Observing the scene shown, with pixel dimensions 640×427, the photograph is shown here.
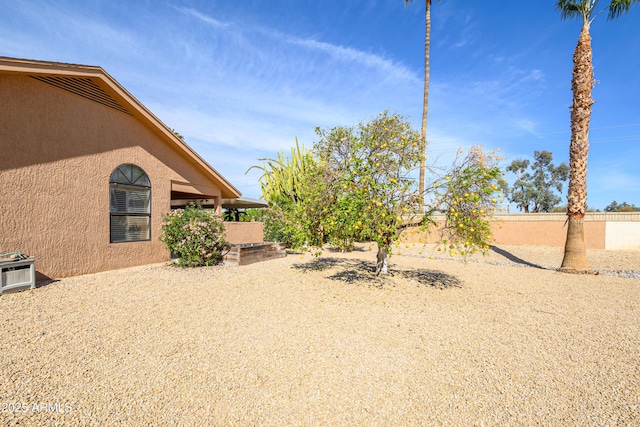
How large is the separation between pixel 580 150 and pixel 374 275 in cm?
811

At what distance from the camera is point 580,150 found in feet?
32.5

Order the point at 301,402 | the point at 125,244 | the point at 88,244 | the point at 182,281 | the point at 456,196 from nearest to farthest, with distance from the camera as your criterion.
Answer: the point at 301,402, the point at 456,196, the point at 182,281, the point at 88,244, the point at 125,244

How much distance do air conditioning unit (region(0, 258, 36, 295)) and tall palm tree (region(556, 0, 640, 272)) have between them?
14682mm

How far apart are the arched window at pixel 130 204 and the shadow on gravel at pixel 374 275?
502cm

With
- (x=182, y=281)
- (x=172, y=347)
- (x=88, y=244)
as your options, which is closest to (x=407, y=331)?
(x=172, y=347)

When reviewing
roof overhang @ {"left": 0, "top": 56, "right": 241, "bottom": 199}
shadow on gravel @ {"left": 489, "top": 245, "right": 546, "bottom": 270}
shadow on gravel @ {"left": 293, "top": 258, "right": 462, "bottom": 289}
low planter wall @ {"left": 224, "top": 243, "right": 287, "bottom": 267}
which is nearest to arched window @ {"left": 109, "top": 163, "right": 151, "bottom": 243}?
roof overhang @ {"left": 0, "top": 56, "right": 241, "bottom": 199}

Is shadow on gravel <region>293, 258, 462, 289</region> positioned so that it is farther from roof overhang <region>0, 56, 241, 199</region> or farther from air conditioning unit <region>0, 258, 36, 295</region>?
air conditioning unit <region>0, 258, 36, 295</region>

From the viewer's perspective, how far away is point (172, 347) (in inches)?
155

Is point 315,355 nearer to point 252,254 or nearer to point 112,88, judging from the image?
point 252,254

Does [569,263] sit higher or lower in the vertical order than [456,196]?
lower

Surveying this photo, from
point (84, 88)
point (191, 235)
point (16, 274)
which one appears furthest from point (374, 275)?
point (84, 88)

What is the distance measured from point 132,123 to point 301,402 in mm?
9690

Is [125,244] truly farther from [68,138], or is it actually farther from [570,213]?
[570,213]

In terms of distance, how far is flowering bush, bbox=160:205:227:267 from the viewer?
9.07 meters
